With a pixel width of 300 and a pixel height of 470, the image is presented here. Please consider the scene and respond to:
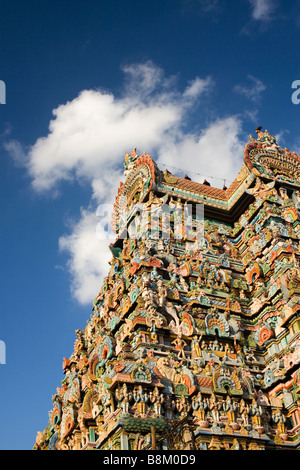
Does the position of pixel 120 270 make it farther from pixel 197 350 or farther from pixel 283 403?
pixel 283 403

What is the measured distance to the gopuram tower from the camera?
15.4 metres

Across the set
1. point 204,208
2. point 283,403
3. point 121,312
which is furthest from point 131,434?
point 204,208

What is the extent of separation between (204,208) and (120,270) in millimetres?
4701

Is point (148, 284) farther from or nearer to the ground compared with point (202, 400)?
farther from the ground

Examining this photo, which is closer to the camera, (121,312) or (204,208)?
(121,312)

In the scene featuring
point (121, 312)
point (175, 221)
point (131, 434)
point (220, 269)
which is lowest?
point (131, 434)

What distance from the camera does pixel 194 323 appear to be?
62.3 ft

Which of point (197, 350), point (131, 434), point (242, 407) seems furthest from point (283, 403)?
point (131, 434)

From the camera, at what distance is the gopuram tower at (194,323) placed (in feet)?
50.5

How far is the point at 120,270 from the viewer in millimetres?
24672

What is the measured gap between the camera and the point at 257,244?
23172mm
